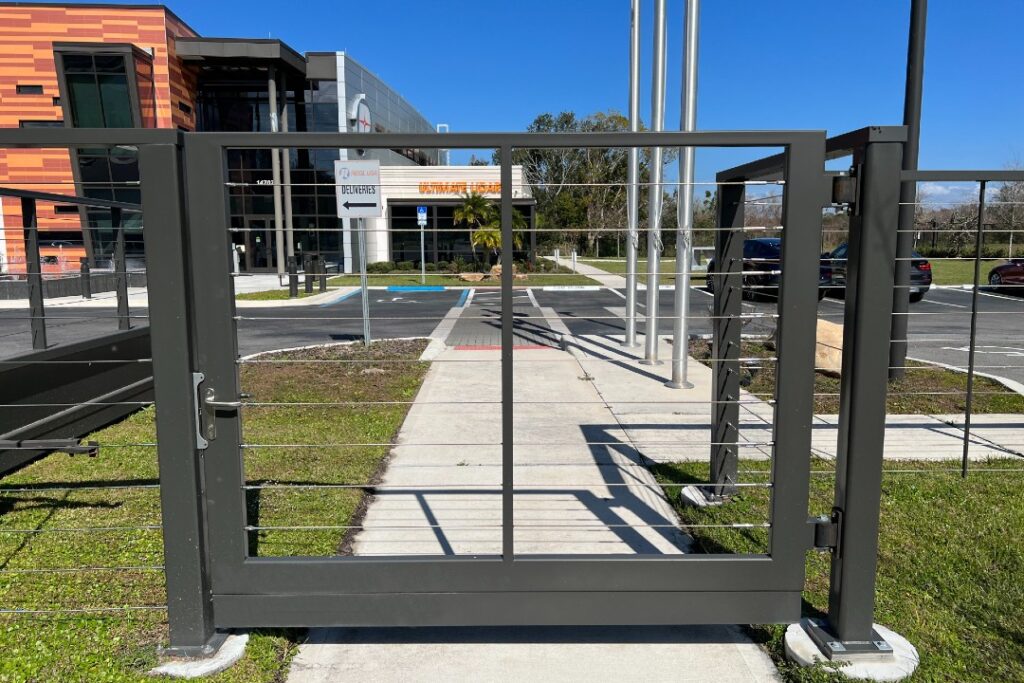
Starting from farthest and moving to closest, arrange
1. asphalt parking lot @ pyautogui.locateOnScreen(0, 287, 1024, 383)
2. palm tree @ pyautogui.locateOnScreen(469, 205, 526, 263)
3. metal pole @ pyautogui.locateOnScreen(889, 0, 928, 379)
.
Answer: asphalt parking lot @ pyautogui.locateOnScreen(0, 287, 1024, 383), metal pole @ pyautogui.locateOnScreen(889, 0, 928, 379), palm tree @ pyautogui.locateOnScreen(469, 205, 526, 263)

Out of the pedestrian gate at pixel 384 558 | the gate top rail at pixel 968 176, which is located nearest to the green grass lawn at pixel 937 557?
the pedestrian gate at pixel 384 558

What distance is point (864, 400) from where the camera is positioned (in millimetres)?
3078

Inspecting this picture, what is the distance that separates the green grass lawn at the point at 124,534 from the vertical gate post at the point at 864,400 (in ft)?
8.45

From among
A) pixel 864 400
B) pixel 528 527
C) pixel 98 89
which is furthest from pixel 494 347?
Answer: pixel 98 89

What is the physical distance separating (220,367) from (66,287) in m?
17.4

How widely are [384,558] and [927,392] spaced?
6307 mm

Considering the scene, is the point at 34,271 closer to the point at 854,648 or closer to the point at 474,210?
the point at 854,648

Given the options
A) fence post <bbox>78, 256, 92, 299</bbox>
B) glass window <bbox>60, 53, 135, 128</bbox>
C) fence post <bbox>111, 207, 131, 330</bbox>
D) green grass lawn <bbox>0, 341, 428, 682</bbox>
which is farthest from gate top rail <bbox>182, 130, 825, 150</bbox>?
glass window <bbox>60, 53, 135, 128</bbox>

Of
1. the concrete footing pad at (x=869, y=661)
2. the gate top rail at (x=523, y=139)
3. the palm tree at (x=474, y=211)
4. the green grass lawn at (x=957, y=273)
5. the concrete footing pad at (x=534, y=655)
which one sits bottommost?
the concrete footing pad at (x=534, y=655)

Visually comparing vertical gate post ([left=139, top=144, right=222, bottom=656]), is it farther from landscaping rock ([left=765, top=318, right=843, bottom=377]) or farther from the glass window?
the glass window

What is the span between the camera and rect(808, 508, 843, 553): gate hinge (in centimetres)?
319

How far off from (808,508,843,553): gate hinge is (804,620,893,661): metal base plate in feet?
1.32

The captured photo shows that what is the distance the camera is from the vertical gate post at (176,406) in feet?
9.65

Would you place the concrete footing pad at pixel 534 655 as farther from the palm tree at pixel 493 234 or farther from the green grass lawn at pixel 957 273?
the green grass lawn at pixel 957 273
